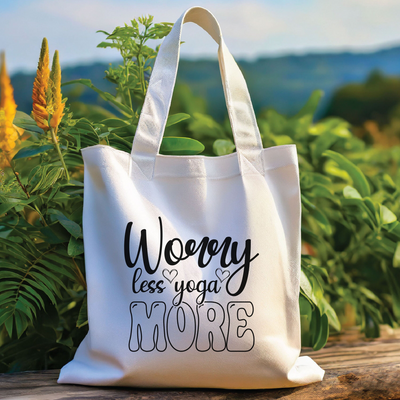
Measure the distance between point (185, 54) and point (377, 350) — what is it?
1.49 meters

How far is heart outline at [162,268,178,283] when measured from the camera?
0.61 m

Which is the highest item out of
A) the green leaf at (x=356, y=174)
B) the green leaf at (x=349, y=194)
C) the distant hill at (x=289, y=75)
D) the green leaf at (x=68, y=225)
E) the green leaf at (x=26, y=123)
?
the distant hill at (x=289, y=75)

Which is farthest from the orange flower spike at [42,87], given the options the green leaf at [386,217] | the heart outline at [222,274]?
the green leaf at [386,217]

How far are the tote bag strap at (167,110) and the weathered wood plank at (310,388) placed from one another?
0.37 meters

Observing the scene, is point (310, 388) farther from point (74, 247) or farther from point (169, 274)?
point (74, 247)

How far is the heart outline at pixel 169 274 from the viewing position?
0.61m

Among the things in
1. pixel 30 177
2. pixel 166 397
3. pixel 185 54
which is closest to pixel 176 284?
pixel 166 397

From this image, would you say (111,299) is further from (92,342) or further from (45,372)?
(45,372)

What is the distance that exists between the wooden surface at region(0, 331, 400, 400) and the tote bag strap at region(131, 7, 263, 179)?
37 cm

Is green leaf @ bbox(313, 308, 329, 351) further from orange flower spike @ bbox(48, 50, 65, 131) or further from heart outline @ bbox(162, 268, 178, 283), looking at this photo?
→ orange flower spike @ bbox(48, 50, 65, 131)

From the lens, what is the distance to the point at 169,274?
617mm

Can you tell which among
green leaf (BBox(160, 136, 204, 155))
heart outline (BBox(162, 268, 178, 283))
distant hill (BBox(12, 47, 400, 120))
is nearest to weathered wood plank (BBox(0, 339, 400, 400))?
heart outline (BBox(162, 268, 178, 283))

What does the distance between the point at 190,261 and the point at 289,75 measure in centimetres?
169

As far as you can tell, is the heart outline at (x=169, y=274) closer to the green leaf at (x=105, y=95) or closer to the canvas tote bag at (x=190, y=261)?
the canvas tote bag at (x=190, y=261)
